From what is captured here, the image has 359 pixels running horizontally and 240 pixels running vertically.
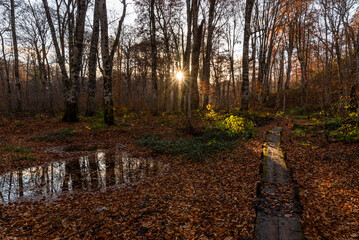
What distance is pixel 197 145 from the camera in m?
8.83

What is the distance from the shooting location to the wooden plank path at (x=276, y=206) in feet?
10.4

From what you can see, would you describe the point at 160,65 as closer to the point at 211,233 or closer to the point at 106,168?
the point at 106,168

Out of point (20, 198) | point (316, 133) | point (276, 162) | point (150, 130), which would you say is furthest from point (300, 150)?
point (20, 198)

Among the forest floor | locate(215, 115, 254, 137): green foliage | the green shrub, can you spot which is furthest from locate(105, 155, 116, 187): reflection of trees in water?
locate(215, 115, 254, 137): green foliage

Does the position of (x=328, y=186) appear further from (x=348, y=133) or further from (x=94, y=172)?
(x=94, y=172)

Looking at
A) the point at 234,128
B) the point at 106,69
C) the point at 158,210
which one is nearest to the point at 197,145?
the point at 234,128

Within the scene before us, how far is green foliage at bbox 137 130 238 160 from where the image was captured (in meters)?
8.10

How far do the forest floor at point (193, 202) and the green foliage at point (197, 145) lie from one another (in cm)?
39

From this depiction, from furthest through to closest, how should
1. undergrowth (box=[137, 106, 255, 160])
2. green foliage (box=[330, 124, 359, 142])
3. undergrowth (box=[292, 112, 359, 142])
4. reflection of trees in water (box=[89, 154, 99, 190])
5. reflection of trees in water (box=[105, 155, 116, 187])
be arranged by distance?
1. undergrowth (box=[137, 106, 255, 160])
2. undergrowth (box=[292, 112, 359, 142])
3. green foliage (box=[330, 124, 359, 142])
4. reflection of trees in water (box=[105, 155, 116, 187])
5. reflection of trees in water (box=[89, 154, 99, 190])

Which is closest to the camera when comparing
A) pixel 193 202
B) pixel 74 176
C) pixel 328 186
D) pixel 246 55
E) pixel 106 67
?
pixel 193 202

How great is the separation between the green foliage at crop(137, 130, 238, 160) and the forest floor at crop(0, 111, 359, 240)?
15.2 inches

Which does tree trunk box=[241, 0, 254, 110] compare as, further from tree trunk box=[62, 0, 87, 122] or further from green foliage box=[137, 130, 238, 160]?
tree trunk box=[62, 0, 87, 122]

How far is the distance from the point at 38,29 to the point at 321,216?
29655mm

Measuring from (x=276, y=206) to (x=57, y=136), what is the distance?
11058 millimetres
